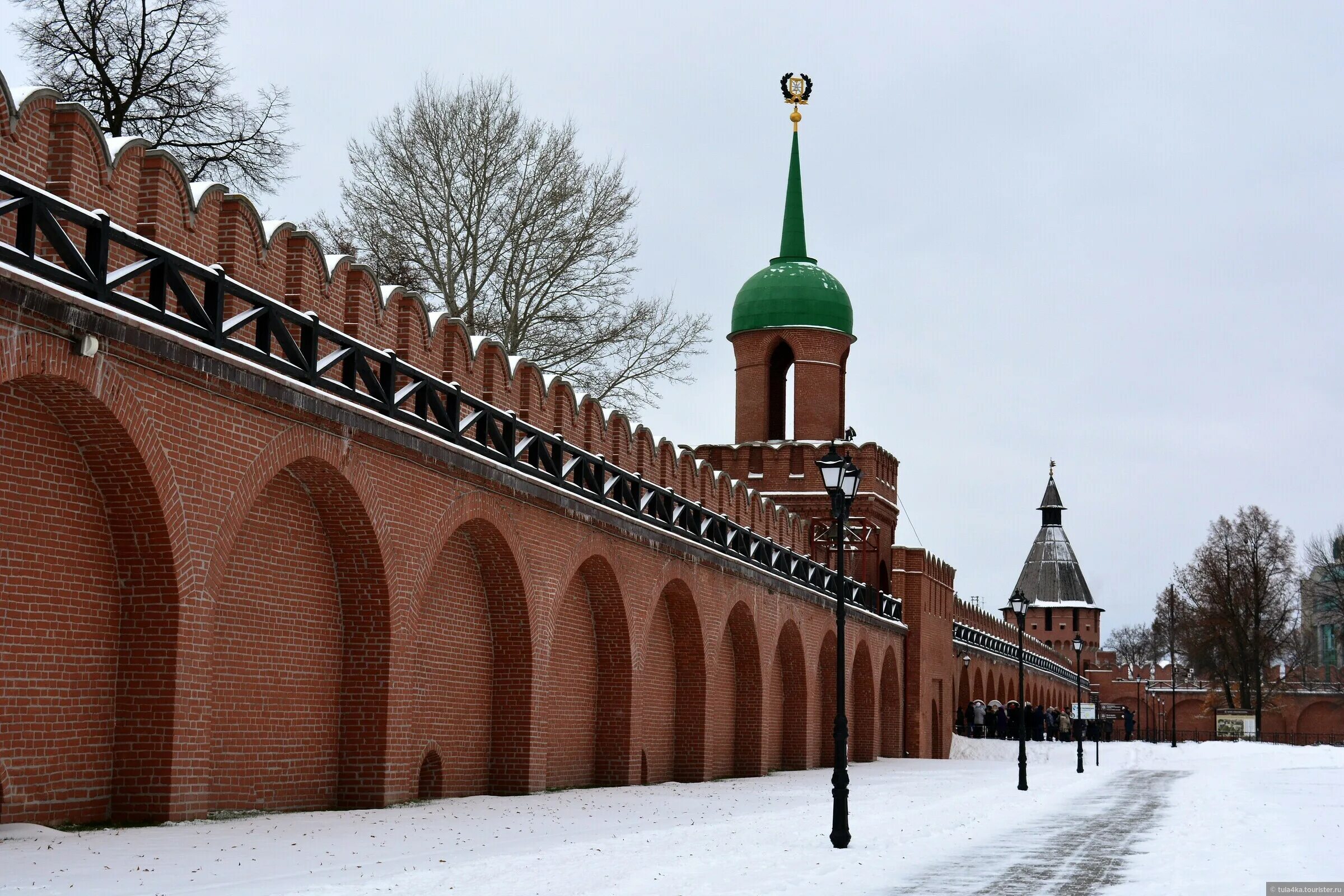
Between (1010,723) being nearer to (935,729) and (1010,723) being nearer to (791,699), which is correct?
(935,729)

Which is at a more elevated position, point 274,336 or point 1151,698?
point 274,336

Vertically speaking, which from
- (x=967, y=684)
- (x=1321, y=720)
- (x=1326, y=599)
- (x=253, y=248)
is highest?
(x=253, y=248)

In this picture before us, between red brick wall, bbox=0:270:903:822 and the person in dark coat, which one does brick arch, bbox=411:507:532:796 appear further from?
the person in dark coat

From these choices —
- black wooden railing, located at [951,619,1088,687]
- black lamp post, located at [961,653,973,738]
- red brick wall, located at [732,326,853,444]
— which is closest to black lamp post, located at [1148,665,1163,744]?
black wooden railing, located at [951,619,1088,687]

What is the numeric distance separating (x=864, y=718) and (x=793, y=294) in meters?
11.9

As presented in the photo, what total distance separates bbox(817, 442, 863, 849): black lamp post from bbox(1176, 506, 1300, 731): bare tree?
210ft

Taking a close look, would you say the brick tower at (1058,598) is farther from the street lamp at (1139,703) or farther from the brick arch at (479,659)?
the brick arch at (479,659)

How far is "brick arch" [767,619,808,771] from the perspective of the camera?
108 feet

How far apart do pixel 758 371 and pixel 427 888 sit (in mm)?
34234

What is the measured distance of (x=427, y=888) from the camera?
9.88m

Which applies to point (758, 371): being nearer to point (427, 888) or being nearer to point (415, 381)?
point (415, 381)

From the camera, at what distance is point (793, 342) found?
4281 centimetres

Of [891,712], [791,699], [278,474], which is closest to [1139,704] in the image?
[891,712]

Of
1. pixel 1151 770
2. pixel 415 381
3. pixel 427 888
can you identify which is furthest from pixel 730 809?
pixel 1151 770
